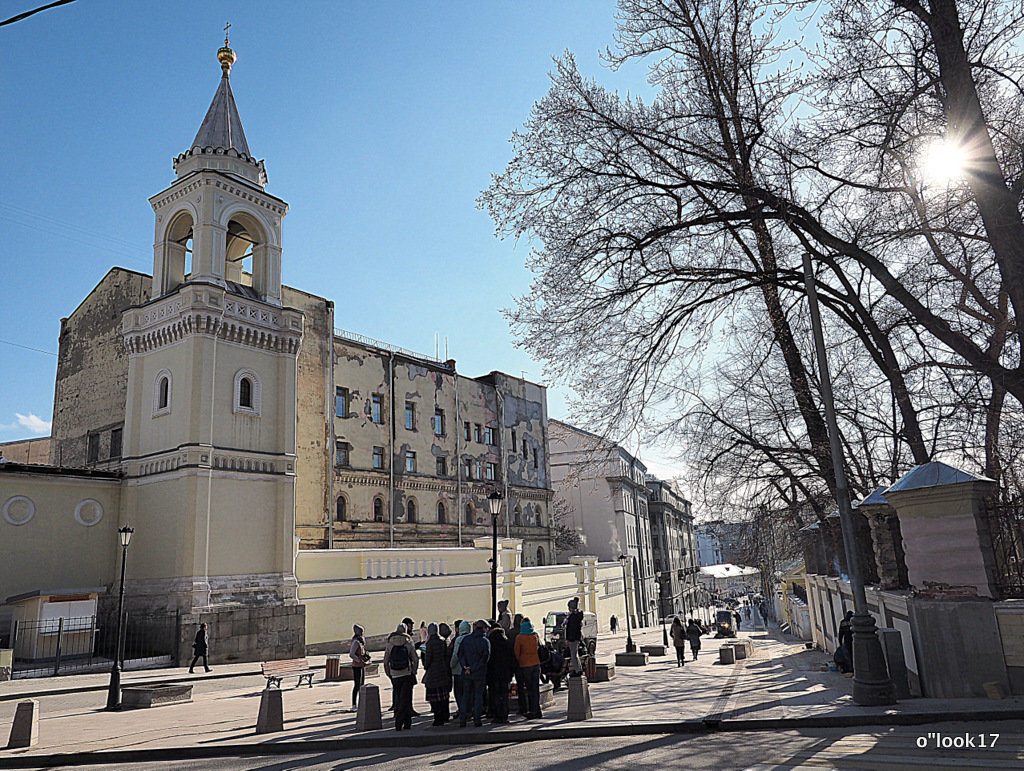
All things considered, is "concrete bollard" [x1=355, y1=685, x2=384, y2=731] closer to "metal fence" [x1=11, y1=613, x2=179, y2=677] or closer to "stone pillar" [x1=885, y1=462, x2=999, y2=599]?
"stone pillar" [x1=885, y1=462, x2=999, y2=599]

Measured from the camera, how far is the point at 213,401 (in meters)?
23.6

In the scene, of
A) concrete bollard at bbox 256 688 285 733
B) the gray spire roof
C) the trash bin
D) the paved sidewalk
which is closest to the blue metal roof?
the paved sidewalk

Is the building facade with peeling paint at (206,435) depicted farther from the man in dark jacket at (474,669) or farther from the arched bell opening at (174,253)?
the man in dark jacket at (474,669)

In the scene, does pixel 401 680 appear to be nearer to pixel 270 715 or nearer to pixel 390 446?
pixel 270 715

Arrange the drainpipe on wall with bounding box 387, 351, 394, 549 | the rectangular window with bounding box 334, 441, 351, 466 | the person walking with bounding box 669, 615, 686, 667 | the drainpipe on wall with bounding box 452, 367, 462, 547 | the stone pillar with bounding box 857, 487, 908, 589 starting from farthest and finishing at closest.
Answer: the drainpipe on wall with bounding box 452, 367, 462, 547
the drainpipe on wall with bounding box 387, 351, 394, 549
the rectangular window with bounding box 334, 441, 351, 466
the person walking with bounding box 669, 615, 686, 667
the stone pillar with bounding box 857, 487, 908, 589

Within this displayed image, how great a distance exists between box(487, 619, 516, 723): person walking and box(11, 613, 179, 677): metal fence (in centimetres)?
1348

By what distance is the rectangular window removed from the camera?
3425 centimetres

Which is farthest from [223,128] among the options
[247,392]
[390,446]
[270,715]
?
[270,715]

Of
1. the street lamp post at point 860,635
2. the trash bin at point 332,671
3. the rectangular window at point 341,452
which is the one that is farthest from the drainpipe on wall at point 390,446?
the street lamp post at point 860,635

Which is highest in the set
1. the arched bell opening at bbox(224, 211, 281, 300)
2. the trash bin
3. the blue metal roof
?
the arched bell opening at bbox(224, 211, 281, 300)

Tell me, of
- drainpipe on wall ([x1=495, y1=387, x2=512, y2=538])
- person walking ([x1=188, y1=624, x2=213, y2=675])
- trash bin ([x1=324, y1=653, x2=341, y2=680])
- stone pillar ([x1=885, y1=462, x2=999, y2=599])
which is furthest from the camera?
drainpipe on wall ([x1=495, y1=387, x2=512, y2=538])

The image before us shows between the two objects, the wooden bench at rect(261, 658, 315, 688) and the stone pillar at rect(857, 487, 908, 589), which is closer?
the stone pillar at rect(857, 487, 908, 589)

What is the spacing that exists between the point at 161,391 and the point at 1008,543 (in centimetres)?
2400

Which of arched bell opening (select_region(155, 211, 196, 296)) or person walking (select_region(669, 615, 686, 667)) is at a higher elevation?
arched bell opening (select_region(155, 211, 196, 296))
